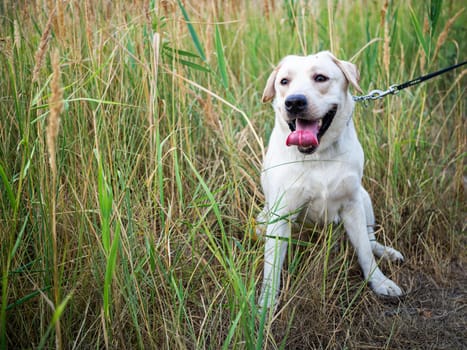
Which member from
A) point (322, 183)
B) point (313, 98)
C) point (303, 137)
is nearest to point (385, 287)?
point (322, 183)

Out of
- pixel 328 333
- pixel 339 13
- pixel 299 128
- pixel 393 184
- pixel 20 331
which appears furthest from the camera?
pixel 339 13

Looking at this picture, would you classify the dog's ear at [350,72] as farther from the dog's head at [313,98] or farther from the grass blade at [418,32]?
the grass blade at [418,32]

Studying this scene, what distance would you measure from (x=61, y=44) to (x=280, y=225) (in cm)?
144

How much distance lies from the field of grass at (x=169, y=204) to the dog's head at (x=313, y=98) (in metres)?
0.28

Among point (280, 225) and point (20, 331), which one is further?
point (280, 225)

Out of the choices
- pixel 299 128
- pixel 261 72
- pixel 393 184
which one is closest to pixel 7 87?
pixel 299 128

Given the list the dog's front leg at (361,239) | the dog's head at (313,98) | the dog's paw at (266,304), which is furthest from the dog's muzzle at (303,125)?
the dog's paw at (266,304)

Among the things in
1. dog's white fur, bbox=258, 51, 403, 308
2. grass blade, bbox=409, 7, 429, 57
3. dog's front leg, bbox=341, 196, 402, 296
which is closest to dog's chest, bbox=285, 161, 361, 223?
dog's white fur, bbox=258, 51, 403, 308

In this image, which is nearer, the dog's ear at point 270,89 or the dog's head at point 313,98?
the dog's head at point 313,98

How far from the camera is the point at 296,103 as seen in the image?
230 centimetres

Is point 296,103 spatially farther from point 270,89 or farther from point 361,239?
point 361,239

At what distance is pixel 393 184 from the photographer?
9.53 ft

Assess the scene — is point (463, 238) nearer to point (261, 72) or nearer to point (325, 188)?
point (325, 188)

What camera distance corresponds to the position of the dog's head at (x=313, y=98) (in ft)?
7.66
